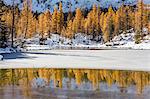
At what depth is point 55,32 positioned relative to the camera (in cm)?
14750

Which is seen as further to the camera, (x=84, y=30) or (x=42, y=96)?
(x=84, y=30)

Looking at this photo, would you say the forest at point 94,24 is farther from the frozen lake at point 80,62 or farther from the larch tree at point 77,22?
the frozen lake at point 80,62

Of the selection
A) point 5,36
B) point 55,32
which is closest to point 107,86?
point 5,36

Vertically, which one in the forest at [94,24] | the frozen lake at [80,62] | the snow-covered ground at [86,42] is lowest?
the frozen lake at [80,62]

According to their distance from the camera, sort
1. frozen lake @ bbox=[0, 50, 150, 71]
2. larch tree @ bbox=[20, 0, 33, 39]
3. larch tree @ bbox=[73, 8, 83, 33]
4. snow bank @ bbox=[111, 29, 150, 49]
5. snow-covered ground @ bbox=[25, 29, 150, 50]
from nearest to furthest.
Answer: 1. frozen lake @ bbox=[0, 50, 150, 71]
2. snow-covered ground @ bbox=[25, 29, 150, 50]
3. larch tree @ bbox=[20, 0, 33, 39]
4. snow bank @ bbox=[111, 29, 150, 49]
5. larch tree @ bbox=[73, 8, 83, 33]

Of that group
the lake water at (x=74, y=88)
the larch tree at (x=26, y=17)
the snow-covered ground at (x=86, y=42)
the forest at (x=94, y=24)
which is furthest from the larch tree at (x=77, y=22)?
the lake water at (x=74, y=88)

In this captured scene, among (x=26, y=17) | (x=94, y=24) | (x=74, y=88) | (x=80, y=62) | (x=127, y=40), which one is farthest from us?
(x=94, y=24)

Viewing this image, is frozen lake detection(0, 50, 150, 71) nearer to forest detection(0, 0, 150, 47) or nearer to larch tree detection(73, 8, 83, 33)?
forest detection(0, 0, 150, 47)

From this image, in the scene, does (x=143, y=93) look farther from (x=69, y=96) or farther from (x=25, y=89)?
(x=25, y=89)

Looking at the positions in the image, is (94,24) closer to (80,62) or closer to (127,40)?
(127,40)

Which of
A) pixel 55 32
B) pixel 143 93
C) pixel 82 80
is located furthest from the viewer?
pixel 55 32

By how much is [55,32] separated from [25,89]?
12850 centimetres

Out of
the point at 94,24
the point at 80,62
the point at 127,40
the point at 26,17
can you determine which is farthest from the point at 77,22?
the point at 80,62

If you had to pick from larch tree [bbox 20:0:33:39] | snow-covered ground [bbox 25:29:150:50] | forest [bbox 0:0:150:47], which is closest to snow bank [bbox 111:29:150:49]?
snow-covered ground [bbox 25:29:150:50]
